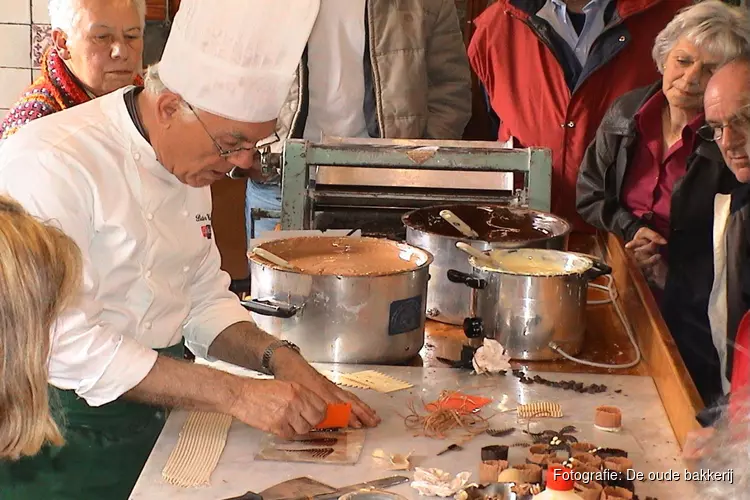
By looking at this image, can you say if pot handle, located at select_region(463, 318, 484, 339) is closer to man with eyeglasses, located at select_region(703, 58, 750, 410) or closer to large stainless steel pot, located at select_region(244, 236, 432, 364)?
large stainless steel pot, located at select_region(244, 236, 432, 364)

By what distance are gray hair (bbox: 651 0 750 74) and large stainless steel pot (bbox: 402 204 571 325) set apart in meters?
0.79

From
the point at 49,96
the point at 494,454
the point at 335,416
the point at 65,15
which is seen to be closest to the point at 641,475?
the point at 494,454

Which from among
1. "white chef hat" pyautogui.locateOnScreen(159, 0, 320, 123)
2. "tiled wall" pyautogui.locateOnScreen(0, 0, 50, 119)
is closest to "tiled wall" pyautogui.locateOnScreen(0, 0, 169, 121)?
"tiled wall" pyautogui.locateOnScreen(0, 0, 50, 119)

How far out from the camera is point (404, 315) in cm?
199

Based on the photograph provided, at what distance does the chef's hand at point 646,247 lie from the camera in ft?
9.27

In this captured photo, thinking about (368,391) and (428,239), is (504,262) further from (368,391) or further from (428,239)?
(368,391)

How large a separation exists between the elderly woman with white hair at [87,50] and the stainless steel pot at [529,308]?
1.32 m

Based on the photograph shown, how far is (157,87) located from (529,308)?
858mm

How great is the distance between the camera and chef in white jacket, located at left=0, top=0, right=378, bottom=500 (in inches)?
65.1

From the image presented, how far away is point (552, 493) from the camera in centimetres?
134

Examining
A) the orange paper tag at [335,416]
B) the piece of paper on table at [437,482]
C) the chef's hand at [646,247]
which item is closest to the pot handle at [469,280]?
the orange paper tag at [335,416]

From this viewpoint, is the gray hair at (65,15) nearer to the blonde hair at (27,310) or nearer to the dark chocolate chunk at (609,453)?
the blonde hair at (27,310)

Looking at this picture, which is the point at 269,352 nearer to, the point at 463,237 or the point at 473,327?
the point at 473,327

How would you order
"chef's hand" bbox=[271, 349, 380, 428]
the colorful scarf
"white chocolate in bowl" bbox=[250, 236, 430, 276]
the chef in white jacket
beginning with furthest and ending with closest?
the colorful scarf, "white chocolate in bowl" bbox=[250, 236, 430, 276], "chef's hand" bbox=[271, 349, 380, 428], the chef in white jacket
